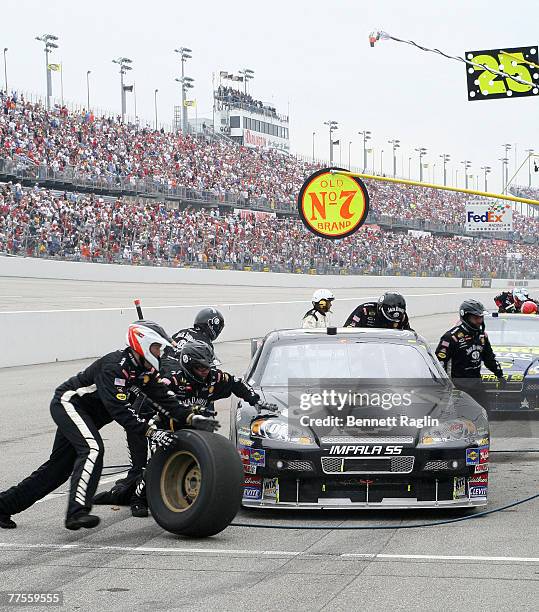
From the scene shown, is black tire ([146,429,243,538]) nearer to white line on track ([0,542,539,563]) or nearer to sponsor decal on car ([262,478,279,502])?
white line on track ([0,542,539,563])

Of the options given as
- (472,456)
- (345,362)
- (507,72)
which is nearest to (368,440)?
(472,456)

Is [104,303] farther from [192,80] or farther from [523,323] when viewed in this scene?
[192,80]

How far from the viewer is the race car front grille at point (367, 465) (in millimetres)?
7004

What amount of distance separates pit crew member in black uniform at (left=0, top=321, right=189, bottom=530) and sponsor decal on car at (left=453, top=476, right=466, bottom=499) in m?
1.85

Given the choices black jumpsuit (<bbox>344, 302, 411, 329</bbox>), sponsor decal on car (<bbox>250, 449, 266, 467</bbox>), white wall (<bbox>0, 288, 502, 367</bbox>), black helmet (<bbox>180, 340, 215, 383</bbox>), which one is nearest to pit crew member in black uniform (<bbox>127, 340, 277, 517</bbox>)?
black helmet (<bbox>180, 340, 215, 383</bbox>)

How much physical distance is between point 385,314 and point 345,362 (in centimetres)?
289

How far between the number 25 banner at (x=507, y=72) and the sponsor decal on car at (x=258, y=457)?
459 inches

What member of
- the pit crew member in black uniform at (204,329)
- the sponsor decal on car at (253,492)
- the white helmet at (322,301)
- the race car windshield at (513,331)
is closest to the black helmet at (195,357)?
the sponsor decal on car at (253,492)

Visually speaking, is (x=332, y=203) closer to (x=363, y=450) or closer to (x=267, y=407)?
(x=267, y=407)

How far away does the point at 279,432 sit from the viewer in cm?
723

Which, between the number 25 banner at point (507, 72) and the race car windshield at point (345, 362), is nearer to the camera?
the race car windshield at point (345, 362)

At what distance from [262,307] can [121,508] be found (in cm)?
2103

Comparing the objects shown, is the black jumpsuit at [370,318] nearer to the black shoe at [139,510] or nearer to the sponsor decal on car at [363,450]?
the sponsor decal on car at [363,450]

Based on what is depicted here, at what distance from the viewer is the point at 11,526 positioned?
6777mm
